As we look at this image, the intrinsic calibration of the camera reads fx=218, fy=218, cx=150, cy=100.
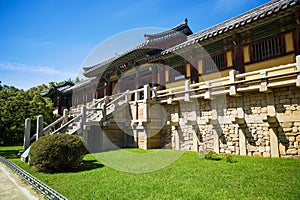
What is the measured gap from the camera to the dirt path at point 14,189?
5875 millimetres

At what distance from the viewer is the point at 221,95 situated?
10.4m

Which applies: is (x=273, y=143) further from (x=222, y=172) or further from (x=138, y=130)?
(x=138, y=130)

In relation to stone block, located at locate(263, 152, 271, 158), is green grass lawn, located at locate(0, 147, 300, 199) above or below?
below

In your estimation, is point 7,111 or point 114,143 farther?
point 7,111

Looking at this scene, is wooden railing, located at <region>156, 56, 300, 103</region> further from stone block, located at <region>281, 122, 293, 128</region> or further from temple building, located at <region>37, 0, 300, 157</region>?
stone block, located at <region>281, 122, 293, 128</region>

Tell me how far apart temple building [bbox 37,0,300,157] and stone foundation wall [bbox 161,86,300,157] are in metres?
0.03

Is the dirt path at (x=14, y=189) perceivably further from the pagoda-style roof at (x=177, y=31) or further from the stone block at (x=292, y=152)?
the pagoda-style roof at (x=177, y=31)

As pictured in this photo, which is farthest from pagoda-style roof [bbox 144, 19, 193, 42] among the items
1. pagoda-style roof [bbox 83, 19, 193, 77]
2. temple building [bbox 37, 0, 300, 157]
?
temple building [bbox 37, 0, 300, 157]

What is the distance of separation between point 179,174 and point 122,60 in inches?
450

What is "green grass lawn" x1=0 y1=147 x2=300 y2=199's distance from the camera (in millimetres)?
5289

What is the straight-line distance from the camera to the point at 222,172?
277 inches

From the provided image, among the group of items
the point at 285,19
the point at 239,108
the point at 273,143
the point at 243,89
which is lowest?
the point at 273,143

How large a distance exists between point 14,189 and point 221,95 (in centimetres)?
892

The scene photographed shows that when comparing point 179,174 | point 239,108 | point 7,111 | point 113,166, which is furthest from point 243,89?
point 7,111
